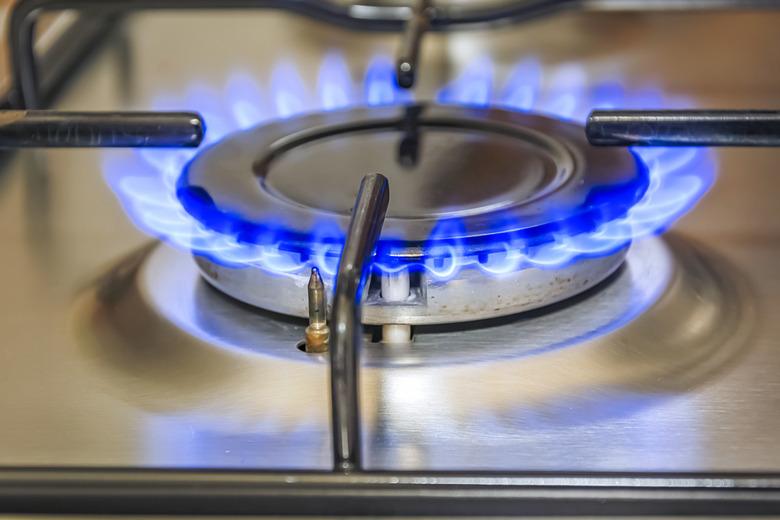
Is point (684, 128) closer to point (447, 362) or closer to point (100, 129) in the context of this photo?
point (447, 362)

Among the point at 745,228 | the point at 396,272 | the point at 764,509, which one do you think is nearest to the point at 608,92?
the point at 745,228

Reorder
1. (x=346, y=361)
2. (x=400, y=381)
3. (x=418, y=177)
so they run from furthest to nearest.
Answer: (x=418, y=177) → (x=400, y=381) → (x=346, y=361)

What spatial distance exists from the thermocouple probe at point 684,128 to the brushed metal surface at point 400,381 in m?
0.10

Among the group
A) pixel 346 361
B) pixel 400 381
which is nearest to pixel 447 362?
pixel 400 381

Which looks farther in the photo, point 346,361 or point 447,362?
point 447,362

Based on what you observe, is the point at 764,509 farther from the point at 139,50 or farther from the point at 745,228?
the point at 139,50

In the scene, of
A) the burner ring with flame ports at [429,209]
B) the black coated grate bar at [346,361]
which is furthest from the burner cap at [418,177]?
the black coated grate bar at [346,361]

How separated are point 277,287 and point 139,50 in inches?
20.7

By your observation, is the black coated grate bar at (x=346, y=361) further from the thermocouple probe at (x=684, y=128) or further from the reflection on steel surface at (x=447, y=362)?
the thermocouple probe at (x=684, y=128)

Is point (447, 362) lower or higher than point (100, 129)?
lower

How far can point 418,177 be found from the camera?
27.2 inches

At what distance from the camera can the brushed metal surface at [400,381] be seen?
1.63 ft

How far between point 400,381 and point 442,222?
9 centimetres

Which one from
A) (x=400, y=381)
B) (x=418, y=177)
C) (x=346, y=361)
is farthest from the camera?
(x=418, y=177)
